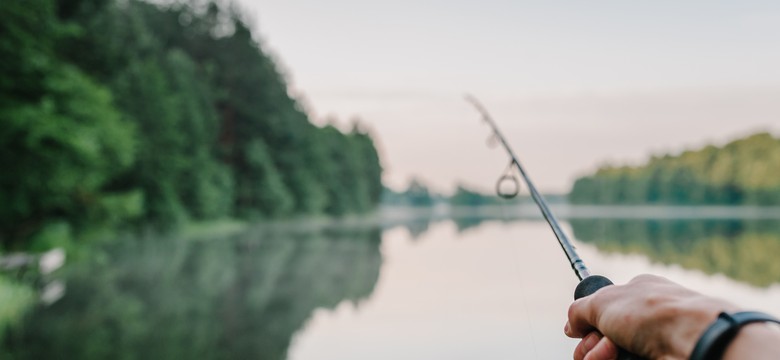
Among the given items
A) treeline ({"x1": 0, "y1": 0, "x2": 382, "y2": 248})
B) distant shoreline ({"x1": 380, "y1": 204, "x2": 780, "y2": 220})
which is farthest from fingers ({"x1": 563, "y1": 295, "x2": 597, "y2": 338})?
A: distant shoreline ({"x1": 380, "y1": 204, "x2": 780, "y2": 220})

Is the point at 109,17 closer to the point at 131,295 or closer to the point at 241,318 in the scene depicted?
the point at 131,295

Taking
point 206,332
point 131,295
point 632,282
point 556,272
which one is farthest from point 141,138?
point 632,282

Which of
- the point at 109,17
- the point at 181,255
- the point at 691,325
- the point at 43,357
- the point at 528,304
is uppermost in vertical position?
the point at 109,17

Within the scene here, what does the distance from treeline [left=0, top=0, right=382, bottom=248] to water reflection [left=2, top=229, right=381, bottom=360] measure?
9.11ft

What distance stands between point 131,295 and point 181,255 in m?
11.6

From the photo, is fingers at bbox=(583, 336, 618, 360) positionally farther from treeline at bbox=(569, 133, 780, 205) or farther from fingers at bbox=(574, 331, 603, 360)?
treeline at bbox=(569, 133, 780, 205)

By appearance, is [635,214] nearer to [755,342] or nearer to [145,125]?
[145,125]

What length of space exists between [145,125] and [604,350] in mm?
37658

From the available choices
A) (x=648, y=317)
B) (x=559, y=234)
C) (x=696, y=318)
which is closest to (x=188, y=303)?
(x=559, y=234)

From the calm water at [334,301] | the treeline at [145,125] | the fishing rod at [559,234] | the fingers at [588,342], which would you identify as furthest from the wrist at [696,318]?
the treeline at [145,125]

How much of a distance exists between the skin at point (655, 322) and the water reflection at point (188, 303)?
9.62 meters

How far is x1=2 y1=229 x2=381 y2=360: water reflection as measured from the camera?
10.9m

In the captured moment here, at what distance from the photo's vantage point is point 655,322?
128 centimetres

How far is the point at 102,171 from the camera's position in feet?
79.1
